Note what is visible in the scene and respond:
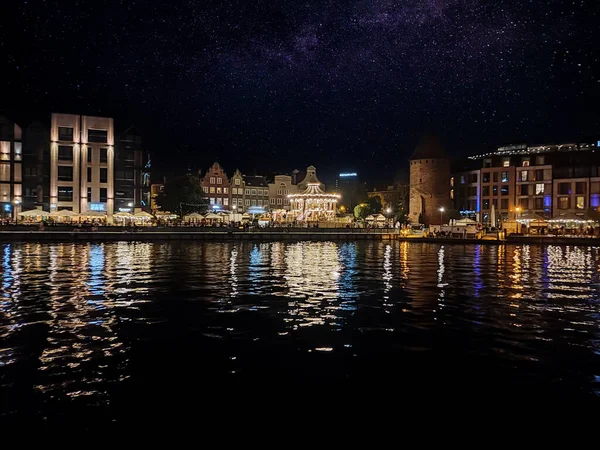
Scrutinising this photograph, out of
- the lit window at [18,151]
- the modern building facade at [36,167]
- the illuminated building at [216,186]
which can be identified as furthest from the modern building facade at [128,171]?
the illuminated building at [216,186]

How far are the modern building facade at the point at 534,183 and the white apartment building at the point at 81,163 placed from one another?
6190 centimetres

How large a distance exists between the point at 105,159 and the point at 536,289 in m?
76.4

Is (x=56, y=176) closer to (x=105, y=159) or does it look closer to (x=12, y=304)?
(x=105, y=159)

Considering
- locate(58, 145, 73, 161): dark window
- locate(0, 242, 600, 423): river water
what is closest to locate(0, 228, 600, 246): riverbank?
locate(58, 145, 73, 161): dark window

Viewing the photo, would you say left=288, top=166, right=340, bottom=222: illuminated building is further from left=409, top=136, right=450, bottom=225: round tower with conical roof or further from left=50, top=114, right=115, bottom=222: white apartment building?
left=50, top=114, right=115, bottom=222: white apartment building

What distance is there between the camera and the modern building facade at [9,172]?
8025 centimetres

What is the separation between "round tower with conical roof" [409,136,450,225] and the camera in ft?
348

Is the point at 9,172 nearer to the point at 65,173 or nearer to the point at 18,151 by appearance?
the point at 18,151

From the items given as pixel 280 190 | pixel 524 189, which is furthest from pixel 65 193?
pixel 524 189

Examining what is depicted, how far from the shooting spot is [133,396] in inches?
355

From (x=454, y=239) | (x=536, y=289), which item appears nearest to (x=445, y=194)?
(x=454, y=239)

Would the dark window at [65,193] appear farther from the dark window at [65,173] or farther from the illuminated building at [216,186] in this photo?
the illuminated building at [216,186]

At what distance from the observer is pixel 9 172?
80625 millimetres

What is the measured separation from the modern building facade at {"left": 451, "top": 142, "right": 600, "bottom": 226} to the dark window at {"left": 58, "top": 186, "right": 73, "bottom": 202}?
217ft
